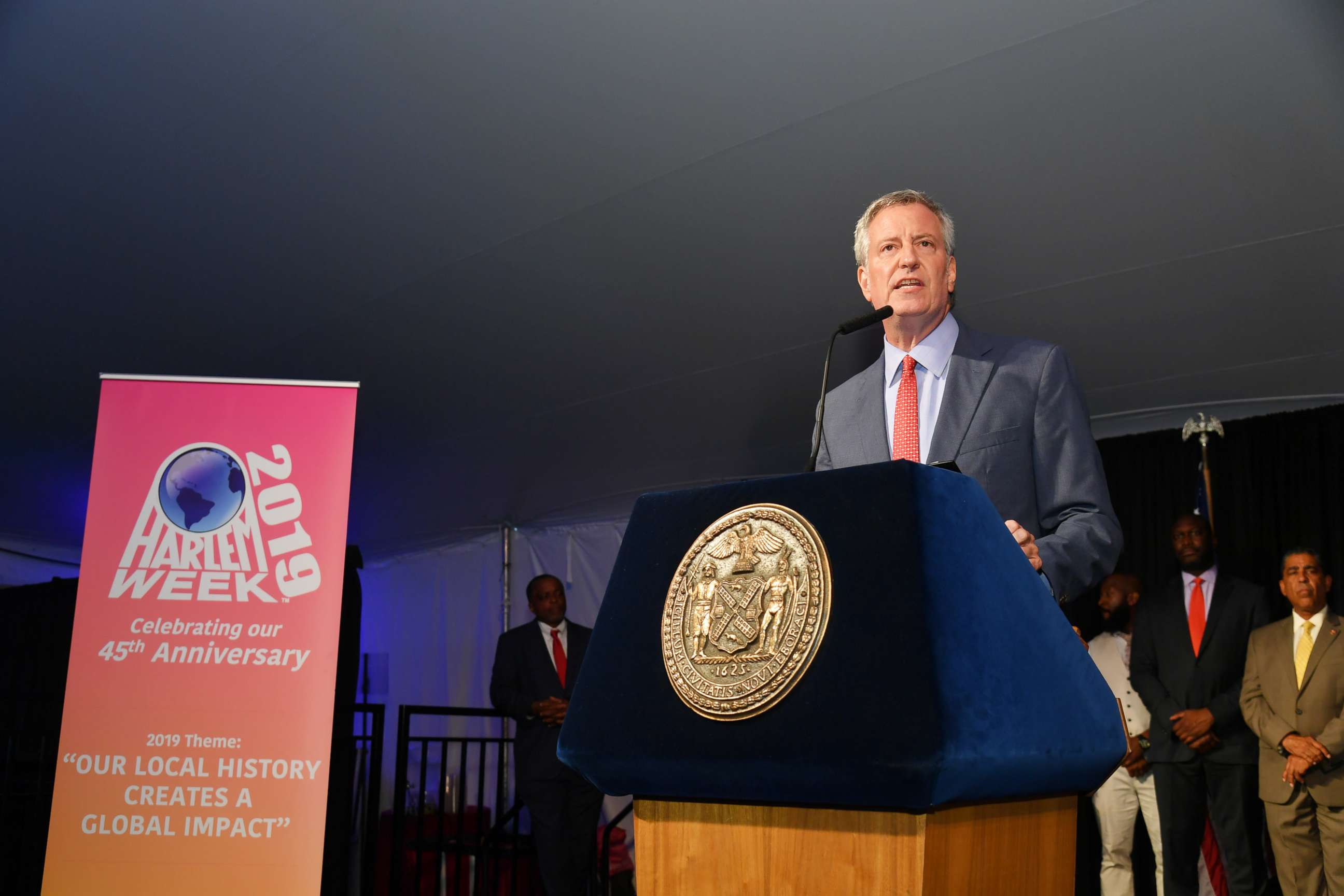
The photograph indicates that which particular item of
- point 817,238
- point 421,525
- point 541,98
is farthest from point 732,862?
point 421,525

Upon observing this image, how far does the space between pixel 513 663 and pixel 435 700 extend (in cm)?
313

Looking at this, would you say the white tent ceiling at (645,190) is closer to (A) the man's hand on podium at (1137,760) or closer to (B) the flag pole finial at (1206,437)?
(B) the flag pole finial at (1206,437)

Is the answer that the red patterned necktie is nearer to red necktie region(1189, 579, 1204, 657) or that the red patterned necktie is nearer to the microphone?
red necktie region(1189, 579, 1204, 657)

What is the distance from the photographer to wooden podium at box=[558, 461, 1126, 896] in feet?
2.75

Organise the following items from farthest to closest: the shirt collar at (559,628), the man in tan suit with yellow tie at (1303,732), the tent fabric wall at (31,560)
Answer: the tent fabric wall at (31,560) → the shirt collar at (559,628) → the man in tan suit with yellow tie at (1303,732)

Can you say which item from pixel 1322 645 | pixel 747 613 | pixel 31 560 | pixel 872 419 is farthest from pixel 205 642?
pixel 31 560

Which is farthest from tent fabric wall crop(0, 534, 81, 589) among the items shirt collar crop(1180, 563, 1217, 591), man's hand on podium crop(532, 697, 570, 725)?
shirt collar crop(1180, 563, 1217, 591)

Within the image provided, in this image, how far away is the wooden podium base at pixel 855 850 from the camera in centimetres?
83

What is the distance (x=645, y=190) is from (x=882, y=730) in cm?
350

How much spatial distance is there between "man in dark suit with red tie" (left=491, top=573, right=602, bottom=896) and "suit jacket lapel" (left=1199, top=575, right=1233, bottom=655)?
3.02m

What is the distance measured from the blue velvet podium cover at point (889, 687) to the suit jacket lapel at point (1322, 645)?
454cm

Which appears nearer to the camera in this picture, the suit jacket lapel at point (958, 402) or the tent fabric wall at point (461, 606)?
the suit jacket lapel at point (958, 402)

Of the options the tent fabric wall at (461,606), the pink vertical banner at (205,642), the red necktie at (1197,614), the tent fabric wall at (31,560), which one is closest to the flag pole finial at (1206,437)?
the red necktie at (1197,614)

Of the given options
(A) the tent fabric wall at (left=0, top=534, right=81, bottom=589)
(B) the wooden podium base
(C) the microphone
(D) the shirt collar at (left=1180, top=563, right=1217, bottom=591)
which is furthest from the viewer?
(A) the tent fabric wall at (left=0, top=534, right=81, bottom=589)
